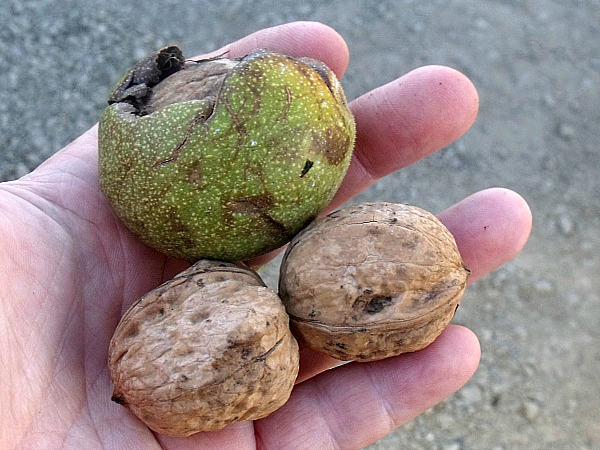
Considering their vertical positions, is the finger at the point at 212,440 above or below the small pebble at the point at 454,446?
above

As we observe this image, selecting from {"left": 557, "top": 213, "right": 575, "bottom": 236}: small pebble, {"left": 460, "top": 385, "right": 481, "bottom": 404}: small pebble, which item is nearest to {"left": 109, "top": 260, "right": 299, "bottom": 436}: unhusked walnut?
{"left": 460, "top": 385, "right": 481, "bottom": 404}: small pebble

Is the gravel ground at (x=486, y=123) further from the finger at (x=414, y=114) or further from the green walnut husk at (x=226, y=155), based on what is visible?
the green walnut husk at (x=226, y=155)

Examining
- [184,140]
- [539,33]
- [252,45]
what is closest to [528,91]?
[539,33]

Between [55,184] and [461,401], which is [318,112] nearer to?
[55,184]

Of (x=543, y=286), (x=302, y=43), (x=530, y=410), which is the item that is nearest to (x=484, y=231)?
(x=302, y=43)

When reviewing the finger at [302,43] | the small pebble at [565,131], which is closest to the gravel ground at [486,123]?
the small pebble at [565,131]

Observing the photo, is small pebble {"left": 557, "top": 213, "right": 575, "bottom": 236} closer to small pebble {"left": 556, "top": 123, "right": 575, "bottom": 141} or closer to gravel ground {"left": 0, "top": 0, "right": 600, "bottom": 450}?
gravel ground {"left": 0, "top": 0, "right": 600, "bottom": 450}

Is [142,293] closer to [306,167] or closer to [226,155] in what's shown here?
[226,155]
